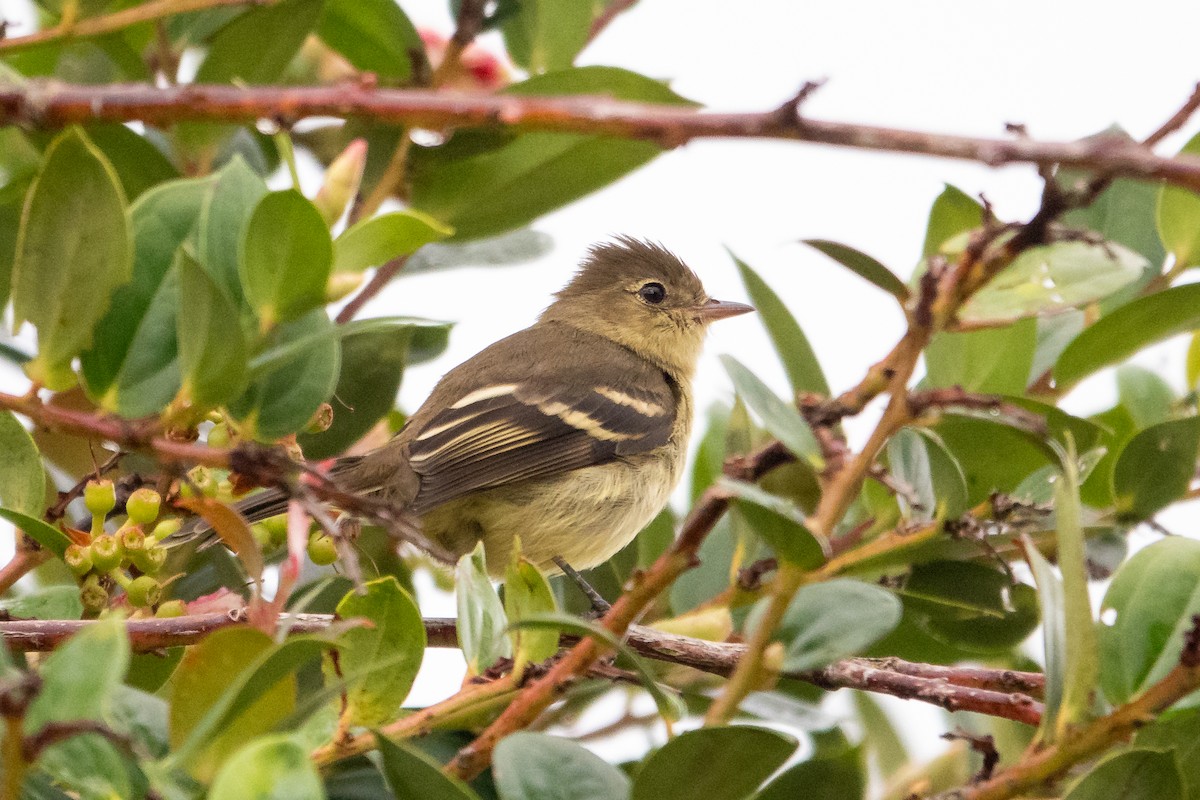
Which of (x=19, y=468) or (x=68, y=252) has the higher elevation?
(x=68, y=252)

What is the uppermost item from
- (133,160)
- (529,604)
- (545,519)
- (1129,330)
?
(133,160)

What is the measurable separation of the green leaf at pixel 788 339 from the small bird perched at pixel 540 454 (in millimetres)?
1148

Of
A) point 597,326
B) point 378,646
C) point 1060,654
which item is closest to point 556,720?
point 378,646

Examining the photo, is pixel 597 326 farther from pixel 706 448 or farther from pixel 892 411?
pixel 892 411

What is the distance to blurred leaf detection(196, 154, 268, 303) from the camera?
196 cm

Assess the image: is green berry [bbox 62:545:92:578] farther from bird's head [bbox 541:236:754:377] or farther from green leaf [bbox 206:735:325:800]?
bird's head [bbox 541:236:754:377]

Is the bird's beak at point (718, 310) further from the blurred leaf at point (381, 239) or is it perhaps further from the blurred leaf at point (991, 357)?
the blurred leaf at point (381, 239)

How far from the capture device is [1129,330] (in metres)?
2.51

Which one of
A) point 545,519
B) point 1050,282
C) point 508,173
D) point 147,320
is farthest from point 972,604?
point 545,519

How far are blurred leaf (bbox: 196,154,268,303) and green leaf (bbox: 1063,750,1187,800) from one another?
1.32m

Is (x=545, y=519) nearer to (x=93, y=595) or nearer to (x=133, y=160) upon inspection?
(x=133, y=160)

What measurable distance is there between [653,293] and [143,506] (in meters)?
3.63

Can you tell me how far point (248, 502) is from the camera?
3.10 meters

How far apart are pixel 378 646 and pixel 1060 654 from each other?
859mm
